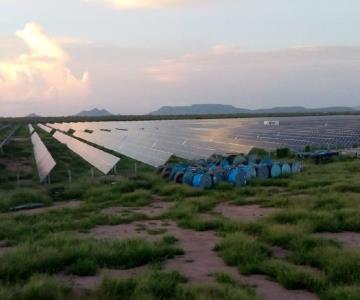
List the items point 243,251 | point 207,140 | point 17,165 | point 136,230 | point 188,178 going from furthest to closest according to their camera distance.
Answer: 1. point 207,140
2. point 17,165
3. point 188,178
4. point 136,230
5. point 243,251

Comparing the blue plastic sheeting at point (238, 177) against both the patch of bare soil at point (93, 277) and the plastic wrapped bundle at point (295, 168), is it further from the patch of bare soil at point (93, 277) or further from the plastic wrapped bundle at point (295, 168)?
the patch of bare soil at point (93, 277)

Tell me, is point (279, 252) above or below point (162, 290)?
below

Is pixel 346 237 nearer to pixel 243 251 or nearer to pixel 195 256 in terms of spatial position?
pixel 243 251

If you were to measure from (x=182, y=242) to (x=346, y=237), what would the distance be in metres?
3.06

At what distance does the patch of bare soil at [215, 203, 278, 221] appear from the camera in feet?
37.1

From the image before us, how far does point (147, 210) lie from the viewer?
1279cm

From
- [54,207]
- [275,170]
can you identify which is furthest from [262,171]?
[54,207]

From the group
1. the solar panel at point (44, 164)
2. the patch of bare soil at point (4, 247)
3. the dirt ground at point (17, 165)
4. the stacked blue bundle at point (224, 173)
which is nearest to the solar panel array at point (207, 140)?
the solar panel at point (44, 164)

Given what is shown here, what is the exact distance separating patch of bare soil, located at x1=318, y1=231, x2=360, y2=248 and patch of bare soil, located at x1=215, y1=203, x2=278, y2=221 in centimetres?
199

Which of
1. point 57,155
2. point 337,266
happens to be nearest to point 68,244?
point 337,266

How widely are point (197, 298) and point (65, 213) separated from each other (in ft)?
24.7

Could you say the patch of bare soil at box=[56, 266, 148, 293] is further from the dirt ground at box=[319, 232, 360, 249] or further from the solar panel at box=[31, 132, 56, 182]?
the solar panel at box=[31, 132, 56, 182]

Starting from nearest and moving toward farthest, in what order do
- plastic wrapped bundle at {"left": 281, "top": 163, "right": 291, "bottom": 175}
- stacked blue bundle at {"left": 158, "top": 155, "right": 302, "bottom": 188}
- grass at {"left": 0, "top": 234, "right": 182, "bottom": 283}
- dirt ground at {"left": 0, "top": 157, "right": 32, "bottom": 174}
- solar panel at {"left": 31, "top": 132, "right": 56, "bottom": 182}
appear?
grass at {"left": 0, "top": 234, "right": 182, "bottom": 283}
stacked blue bundle at {"left": 158, "top": 155, "right": 302, "bottom": 188}
plastic wrapped bundle at {"left": 281, "top": 163, "right": 291, "bottom": 175}
solar panel at {"left": 31, "top": 132, "right": 56, "bottom": 182}
dirt ground at {"left": 0, "top": 157, "right": 32, "bottom": 174}

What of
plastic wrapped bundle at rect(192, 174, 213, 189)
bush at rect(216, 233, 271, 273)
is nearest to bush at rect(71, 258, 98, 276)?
bush at rect(216, 233, 271, 273)
